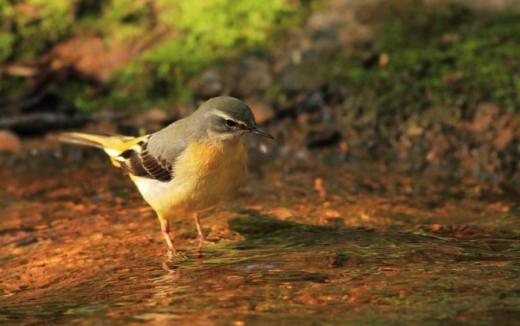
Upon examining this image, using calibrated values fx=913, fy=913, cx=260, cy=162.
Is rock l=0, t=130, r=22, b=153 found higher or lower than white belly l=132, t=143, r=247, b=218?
higher

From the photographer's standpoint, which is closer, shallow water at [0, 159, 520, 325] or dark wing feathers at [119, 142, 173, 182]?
shallow water at [0, 159, 520, 325]

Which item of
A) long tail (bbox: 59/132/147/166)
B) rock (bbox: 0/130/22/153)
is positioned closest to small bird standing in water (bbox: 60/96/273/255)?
long tail (bbox: 59/132/147/166)

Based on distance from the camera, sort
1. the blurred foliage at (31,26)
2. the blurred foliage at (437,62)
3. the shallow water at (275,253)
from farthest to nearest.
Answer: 1. the blurred foliage at (31,26)
2. the blurred foliage at (437,62)
3. the shallow water at (275,253)

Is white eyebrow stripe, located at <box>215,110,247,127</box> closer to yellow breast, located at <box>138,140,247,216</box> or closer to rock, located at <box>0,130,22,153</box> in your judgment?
yellow breast, located at <box>138,140,247,216</box>

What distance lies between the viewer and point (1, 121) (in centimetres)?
1078

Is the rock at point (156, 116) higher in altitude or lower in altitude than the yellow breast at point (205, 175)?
higher

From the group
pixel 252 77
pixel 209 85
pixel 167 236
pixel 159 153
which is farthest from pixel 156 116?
pixel 167 236

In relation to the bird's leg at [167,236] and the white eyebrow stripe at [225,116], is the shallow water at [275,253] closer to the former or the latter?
the bird's leg at [167,236]

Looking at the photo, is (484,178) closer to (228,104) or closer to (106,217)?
(228,104)

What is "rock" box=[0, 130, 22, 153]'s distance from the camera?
10.4m

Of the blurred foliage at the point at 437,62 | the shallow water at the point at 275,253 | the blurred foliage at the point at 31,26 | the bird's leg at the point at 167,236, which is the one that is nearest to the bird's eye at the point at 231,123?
the shallow water at the point at 275,253

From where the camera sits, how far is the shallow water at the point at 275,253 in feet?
16.9

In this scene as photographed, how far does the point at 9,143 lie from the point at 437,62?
4.99 metres

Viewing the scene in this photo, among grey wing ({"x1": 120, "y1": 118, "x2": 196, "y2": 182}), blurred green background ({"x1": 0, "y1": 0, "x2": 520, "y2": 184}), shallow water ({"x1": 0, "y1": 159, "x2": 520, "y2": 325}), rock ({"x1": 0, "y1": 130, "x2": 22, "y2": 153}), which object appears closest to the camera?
shallow water ({"x1": 0, "y1": 159, "x2": 520, "y2": 325})
